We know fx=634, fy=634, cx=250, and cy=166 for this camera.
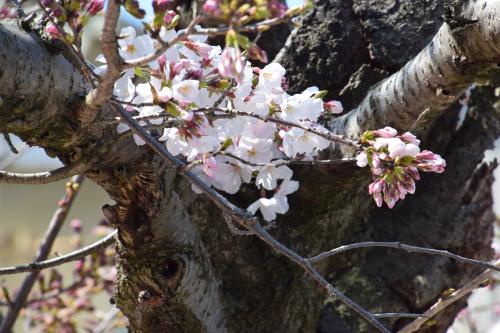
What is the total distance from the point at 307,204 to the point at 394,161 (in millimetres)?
661

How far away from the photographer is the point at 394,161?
1079 mm

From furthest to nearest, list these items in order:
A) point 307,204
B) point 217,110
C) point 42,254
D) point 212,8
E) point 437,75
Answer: point 42,254
point 307,204
point 437,75
point 217,110
point 212,8

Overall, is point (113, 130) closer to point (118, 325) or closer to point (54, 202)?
point (118, 325)

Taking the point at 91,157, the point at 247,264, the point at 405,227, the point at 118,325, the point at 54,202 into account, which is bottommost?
the point at 54,202

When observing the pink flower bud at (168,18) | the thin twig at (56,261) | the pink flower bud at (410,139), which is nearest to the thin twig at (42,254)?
the thin twig at (56,261)

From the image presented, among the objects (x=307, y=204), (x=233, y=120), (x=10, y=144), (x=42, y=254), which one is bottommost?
(x=42, y=254)

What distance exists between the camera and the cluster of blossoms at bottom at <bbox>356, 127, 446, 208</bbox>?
1062 mm

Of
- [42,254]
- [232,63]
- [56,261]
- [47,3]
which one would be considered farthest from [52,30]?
[42,254]

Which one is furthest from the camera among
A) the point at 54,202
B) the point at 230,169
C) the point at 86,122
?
the point at 54,202

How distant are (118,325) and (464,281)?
1908 millimetres

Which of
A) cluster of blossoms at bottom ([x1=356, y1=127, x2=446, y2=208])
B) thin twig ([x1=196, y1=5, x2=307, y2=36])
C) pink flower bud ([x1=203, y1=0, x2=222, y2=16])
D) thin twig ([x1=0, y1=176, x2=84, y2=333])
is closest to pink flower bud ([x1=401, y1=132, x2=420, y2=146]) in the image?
cluster of blossoms at bottom ([x1=356, y1=127, x2=446, y2=208])

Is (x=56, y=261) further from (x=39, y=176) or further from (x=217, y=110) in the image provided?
(x=217, y=110)

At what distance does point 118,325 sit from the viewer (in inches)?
127

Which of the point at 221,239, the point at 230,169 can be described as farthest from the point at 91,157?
the point at 221,239
